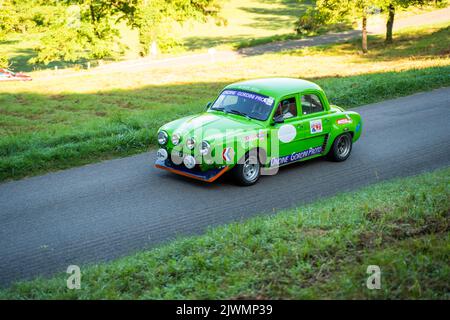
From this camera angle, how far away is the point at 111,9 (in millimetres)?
38344

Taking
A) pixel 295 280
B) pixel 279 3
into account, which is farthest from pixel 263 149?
pixel 279 3

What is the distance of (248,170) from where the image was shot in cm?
998

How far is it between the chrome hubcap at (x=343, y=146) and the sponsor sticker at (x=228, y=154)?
10.0ft

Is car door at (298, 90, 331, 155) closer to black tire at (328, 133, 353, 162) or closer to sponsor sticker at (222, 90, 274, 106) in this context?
black tire at (328, 133, 353, 162)

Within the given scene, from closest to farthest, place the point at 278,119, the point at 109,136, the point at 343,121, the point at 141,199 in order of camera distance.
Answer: the point at 141,199 < the point at 278,119 < the point at 343,121 < the point at 109,136

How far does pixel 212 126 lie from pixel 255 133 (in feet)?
2.84

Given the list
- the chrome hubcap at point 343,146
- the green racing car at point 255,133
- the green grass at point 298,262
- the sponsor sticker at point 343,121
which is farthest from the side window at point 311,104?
the green grass at point 298,262

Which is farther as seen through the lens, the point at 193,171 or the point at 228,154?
the point at 193,171

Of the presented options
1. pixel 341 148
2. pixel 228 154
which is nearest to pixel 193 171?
pixel 228 154

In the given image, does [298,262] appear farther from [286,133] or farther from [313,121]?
[313,121]

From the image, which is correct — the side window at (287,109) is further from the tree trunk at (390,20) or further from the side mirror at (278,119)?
the tree trunk at (390,20)

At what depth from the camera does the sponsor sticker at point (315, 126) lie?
422 inches

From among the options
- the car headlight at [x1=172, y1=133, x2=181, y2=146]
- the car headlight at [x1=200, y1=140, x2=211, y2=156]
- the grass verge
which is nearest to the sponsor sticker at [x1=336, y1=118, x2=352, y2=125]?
the car headlight at [x1=200, y1=140, x2=211, y2=156]
